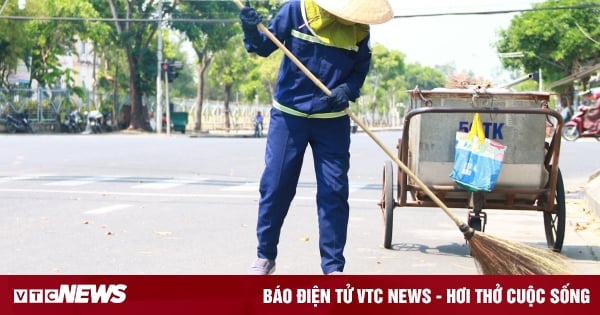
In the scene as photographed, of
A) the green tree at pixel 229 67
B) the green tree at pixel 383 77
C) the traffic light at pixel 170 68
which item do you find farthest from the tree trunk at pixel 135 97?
the green tree at pixel 383 77

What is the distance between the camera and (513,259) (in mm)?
5602

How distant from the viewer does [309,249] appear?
7703 mm

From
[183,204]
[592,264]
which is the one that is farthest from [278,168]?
[183,204]

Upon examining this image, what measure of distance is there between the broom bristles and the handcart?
1525mm

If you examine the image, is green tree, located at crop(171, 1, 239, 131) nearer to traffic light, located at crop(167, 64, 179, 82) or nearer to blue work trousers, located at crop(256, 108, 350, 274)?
traffic light, located at crop(167, 64, 179, 82)

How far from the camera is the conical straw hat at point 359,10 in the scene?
557cm

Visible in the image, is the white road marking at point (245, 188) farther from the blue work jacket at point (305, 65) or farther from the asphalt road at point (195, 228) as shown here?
the blue work jacket at point (305, 65)

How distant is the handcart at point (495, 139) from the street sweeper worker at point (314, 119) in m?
1.58

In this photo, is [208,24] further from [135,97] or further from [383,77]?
[383,77]

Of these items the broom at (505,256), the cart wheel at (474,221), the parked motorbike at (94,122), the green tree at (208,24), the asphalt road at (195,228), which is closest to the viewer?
the broom at (505,256)

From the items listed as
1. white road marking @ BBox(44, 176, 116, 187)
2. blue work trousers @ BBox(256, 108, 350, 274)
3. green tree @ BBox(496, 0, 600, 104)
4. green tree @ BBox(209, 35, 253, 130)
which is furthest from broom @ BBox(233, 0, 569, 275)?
green tree @ BBox(209, 35, 253, 130)

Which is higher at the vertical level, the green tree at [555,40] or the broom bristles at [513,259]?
the green tree at [555,40]

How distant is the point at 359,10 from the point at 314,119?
659mm

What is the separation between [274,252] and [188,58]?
93.4 metres
